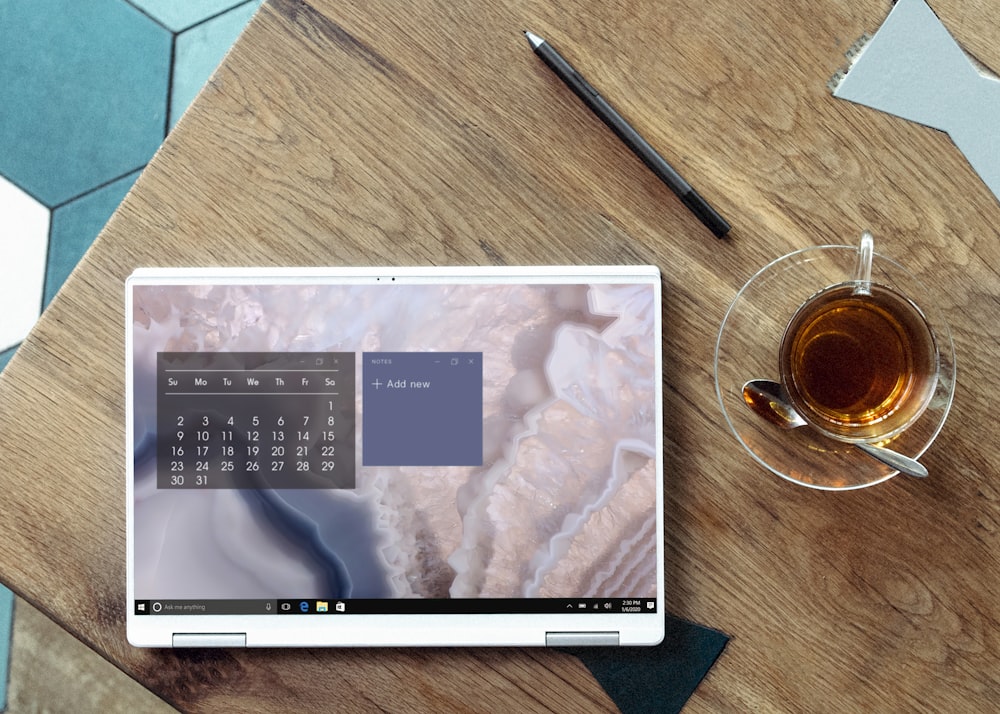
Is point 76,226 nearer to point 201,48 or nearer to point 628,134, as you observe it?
point 201,48

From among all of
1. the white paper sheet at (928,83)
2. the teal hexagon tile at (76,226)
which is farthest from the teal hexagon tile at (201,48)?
the white paper sheet at (928,83)

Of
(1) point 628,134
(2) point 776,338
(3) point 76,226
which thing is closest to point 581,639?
(2) point 776,338

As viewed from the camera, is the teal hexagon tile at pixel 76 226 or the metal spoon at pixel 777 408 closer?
the metal spoon at pixel 777 408

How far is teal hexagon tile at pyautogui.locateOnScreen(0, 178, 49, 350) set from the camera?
89 centimetres

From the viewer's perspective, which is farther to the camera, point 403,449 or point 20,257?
point 20,257

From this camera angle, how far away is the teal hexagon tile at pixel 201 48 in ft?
2.95

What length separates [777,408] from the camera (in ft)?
1.72

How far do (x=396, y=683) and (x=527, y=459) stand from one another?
0.20 m

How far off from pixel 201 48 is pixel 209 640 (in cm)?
72

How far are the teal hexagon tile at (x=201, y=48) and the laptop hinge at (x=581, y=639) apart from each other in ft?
2.50

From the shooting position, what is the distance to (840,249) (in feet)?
1.74

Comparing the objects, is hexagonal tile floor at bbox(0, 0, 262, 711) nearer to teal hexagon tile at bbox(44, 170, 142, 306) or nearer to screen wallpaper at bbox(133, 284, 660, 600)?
teal hexagon tile at bbox(44, 170, 142, 306)

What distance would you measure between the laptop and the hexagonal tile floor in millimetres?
467

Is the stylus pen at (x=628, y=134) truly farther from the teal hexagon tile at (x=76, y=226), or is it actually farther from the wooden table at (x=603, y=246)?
the teal hexagon tile at (x=76, y=226)
